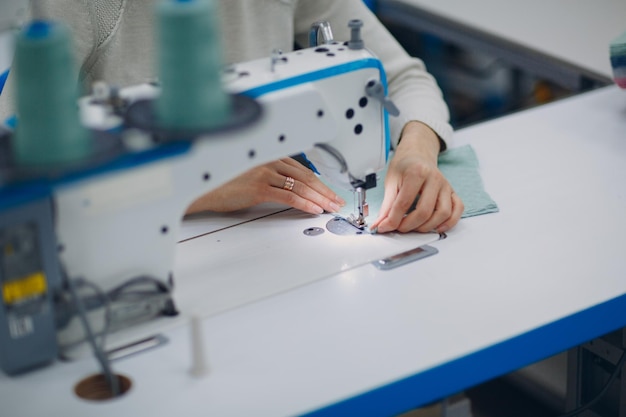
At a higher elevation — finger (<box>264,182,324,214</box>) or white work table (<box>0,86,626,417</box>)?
finger (<box>264,182,324,214</box>)

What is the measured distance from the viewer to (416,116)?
1.67 metres

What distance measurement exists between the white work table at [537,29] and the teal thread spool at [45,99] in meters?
1.41

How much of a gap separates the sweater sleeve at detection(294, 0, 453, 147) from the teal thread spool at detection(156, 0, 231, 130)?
2.36 ft

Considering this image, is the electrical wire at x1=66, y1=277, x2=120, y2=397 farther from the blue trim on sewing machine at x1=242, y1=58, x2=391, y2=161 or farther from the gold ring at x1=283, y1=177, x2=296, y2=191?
the gold ring at x1=283, y1=177, x2=296, y2=191

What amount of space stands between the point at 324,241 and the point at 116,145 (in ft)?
1.57

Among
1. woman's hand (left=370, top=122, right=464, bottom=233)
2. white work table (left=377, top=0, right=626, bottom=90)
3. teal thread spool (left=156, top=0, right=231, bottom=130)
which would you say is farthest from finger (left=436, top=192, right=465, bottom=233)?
white work table (left=377, top=0, right=626, bottom=90)

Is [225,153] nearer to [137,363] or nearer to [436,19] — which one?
[137,363]

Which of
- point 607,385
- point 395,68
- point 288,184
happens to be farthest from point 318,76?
point 607,385

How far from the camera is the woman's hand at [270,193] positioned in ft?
4.87

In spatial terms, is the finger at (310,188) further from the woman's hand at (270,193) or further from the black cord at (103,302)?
the black cord at (103,302)

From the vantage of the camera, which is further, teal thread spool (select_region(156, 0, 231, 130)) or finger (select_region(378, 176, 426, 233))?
finger (select_region(378, 176, 426, 233))

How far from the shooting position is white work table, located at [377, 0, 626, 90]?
7.00 feet

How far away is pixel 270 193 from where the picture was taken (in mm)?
1486

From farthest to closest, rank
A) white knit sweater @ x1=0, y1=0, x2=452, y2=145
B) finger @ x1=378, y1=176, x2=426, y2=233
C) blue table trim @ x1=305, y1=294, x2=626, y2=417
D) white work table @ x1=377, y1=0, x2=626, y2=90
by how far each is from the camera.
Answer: white work table @ x1=377, y1=0, x2=626, y2=90 < white knit sweater @ x1=0, y1=0, x2=452, y2=145 < finger @ x1=378, y1=176, x2=426, y2=233 < blue table trim @ x1=305, y1=294, x2=626, y2=417
